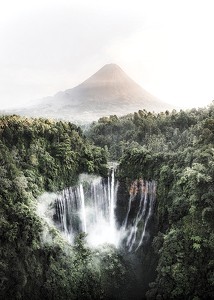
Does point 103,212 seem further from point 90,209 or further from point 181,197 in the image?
point 181,197

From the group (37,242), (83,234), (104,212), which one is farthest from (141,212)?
(37,242)

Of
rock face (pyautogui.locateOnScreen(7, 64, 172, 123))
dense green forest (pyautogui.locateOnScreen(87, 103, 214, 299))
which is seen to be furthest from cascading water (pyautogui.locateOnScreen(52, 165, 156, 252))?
rock face (pyautogui.locateOnScreen(7, 64, 172, 123))

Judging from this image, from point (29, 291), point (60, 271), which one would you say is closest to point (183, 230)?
point (60, 271)

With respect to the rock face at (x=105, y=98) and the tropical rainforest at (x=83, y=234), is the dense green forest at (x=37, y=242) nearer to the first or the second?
the tropical rainforest at (x=83, y=234)

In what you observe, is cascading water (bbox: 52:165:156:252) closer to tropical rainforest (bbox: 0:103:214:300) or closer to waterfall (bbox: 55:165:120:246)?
waterfall (bbox: 55:165:120:246)

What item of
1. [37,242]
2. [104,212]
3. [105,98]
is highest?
[105,98]

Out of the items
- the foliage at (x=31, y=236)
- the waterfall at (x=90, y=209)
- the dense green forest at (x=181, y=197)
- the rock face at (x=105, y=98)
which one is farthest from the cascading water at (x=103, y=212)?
the rock face at (x=105, y=98)
